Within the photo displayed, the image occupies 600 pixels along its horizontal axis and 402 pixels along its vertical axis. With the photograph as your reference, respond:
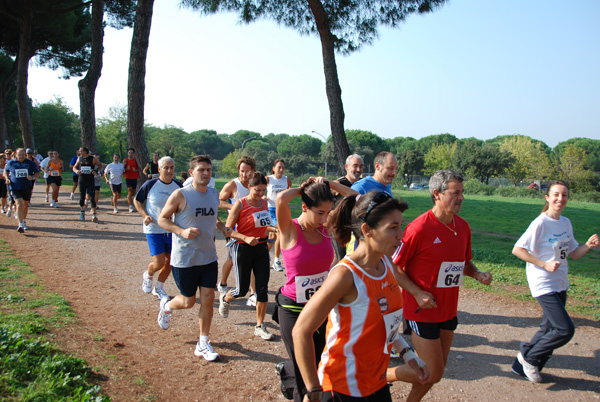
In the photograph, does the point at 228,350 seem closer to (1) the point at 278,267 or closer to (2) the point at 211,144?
(1) the point at 278,267

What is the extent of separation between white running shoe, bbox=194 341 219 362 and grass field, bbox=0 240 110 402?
45.0 inches

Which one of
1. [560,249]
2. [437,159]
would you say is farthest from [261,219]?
[437,159]

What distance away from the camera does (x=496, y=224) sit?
18.2 metres

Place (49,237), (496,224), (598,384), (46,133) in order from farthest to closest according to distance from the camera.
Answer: (46,133)
(496,224)
(49,237)
(598,384)

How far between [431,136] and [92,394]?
13391 centimetres

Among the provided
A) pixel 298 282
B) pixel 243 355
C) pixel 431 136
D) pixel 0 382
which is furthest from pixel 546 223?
pixel 431 136

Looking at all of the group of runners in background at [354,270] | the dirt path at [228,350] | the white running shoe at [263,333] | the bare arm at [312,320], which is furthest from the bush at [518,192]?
the bare arm at [312,320]

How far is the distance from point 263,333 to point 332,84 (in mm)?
9958

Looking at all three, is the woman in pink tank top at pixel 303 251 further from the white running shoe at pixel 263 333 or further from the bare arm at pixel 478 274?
the white running shoe at pixel 263 333

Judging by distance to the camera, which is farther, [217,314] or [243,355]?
[217,314]

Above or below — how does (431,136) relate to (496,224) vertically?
above

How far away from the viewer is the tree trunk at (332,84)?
13648 mm

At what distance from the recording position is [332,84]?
45.0 ft

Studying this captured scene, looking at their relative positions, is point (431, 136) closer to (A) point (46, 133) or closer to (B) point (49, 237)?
(A) point (46, 133)
